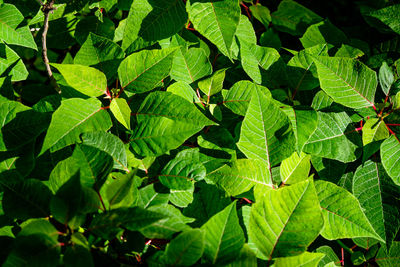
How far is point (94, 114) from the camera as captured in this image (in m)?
1.03

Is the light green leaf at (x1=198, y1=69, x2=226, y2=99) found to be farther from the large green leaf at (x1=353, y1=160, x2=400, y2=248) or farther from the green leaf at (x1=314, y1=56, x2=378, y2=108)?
the large green leaf at (x1=353, y1=160, x2=400, y2=248)

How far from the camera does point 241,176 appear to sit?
3.34ft

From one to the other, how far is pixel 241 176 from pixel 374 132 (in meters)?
0.57

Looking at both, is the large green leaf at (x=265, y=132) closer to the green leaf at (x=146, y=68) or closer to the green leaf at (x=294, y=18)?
the green leaf at (x=146, y=68)

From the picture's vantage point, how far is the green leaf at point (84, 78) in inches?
38.9

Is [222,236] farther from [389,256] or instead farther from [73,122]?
[389,256]

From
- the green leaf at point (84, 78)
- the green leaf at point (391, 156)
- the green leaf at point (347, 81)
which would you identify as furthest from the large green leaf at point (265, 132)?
the green leaf at point (84, 78)

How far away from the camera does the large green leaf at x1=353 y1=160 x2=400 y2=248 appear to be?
1166 millimetres

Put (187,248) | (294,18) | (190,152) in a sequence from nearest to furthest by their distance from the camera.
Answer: (187,248) → (190,152) → (294,18)

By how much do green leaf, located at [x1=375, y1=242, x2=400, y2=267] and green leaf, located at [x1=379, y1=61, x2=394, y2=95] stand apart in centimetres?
61

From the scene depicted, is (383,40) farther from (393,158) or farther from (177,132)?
(177,132)

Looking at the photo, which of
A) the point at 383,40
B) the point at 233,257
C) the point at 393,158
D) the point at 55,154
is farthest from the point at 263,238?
the point at 383,40

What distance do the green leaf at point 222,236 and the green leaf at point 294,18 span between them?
1.16m

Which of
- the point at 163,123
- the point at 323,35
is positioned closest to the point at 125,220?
the point at 163,123
